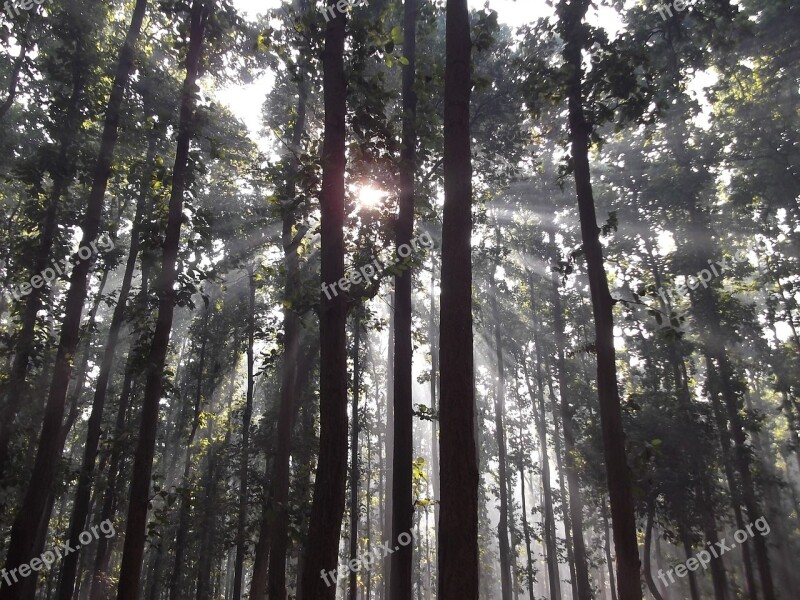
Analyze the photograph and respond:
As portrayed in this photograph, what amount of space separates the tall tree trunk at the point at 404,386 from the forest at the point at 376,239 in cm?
6

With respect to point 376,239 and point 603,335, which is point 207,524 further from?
point 603,335

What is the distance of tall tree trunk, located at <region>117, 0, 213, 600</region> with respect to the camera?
7828 millimetres

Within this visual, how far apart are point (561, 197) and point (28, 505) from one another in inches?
955

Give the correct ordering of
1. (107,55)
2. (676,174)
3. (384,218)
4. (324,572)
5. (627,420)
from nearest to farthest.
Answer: (324,572) < (384,218) < (107,55) < (627,420) < (676,174)

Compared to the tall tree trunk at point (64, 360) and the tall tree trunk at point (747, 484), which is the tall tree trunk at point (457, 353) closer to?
the tall tree trunk at point (64, 360)

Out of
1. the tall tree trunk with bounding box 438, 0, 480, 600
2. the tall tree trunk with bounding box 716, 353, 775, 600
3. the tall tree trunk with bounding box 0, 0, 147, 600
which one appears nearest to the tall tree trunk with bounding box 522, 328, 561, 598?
the tall tree trunk with bounding box 716, 353, 775, 600

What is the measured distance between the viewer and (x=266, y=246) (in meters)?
16.7

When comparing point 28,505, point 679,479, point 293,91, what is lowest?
point 28,505

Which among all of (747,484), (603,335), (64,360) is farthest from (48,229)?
(747,484)

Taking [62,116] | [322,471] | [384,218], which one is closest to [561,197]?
[384,218]

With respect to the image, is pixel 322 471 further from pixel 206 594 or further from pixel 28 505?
pixel 206 594

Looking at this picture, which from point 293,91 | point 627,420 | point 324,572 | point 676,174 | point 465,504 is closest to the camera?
point 465,504

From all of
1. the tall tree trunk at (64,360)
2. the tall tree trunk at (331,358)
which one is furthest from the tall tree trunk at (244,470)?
the tall tree trunk at (331,358)

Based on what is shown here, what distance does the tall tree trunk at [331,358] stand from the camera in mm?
5375
